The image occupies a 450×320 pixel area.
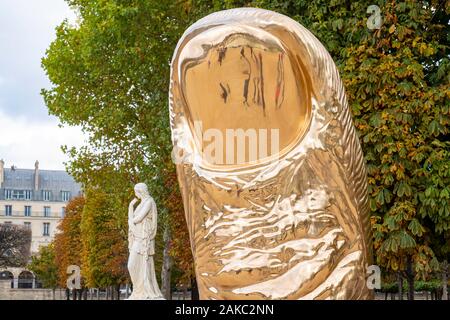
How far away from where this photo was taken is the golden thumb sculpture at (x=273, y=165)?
4.22m

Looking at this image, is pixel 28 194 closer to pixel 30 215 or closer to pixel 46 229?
pixel 30 215

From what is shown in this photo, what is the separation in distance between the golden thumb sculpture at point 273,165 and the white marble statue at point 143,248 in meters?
11.8

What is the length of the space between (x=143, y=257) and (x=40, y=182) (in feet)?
283

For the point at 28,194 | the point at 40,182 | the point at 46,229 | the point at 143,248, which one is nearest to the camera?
the point at 143,248

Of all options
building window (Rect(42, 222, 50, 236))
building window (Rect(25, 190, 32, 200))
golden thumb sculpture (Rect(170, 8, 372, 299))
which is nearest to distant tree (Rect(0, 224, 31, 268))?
building window (Rect(42, 222, 50, 236))

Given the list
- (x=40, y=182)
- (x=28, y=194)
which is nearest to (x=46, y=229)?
(x=28, y=194)

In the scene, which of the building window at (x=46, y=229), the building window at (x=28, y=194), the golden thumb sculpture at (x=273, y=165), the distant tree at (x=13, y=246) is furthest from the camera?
the building window at (x=28, y=194)

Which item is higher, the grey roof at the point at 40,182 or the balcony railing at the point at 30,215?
the grey roof at the point at 40,182

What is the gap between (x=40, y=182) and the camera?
99.1 meters

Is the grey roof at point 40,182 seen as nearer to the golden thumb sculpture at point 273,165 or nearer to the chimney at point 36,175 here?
the chimney at point 36,175

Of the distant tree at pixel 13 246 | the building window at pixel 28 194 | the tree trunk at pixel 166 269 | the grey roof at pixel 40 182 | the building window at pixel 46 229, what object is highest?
the grey roof at pixel 40 182

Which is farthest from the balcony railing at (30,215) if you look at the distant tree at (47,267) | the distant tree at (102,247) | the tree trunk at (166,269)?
the tree trunk at (166,269)

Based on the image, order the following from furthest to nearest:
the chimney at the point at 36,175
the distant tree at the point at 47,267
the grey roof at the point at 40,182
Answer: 1. the chimney at the point at 36,175
2. the grey roof at the point at 40,182
3. the distant tree at the point at 47,267


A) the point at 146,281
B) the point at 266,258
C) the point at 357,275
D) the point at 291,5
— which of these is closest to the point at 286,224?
the point at 266,258
